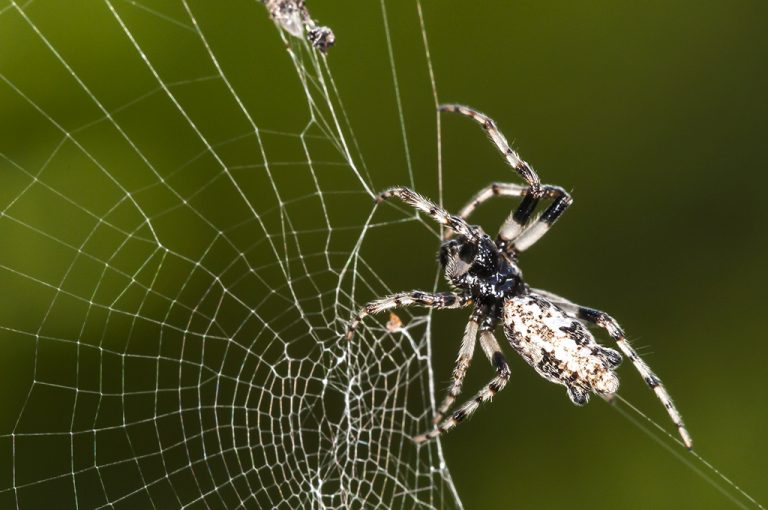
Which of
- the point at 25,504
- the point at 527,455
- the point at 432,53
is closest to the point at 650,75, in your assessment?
the point at 432,53

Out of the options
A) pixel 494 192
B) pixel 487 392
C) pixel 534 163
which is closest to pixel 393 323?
pixel 487 392

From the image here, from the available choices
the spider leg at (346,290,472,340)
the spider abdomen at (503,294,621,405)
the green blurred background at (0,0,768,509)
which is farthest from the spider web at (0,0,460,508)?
the spider abdomen at (503,294,621,405)

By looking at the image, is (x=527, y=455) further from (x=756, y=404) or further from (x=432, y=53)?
(x=432, y=53)

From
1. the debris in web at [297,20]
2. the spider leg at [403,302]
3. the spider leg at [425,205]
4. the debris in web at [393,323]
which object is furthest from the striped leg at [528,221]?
the debris in web at [297,20]

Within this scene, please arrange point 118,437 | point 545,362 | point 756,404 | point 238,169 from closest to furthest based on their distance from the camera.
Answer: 1. point 545,362
2. point 118,437
3. point 238,169
4. point 756,404

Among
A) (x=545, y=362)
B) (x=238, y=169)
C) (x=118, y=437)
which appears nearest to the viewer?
(x=545, y=362)

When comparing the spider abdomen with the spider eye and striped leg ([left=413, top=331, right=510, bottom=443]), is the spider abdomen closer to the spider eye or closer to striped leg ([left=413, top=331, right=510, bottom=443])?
striped leg ([left=413, top=331, right=510, bottom=443])
